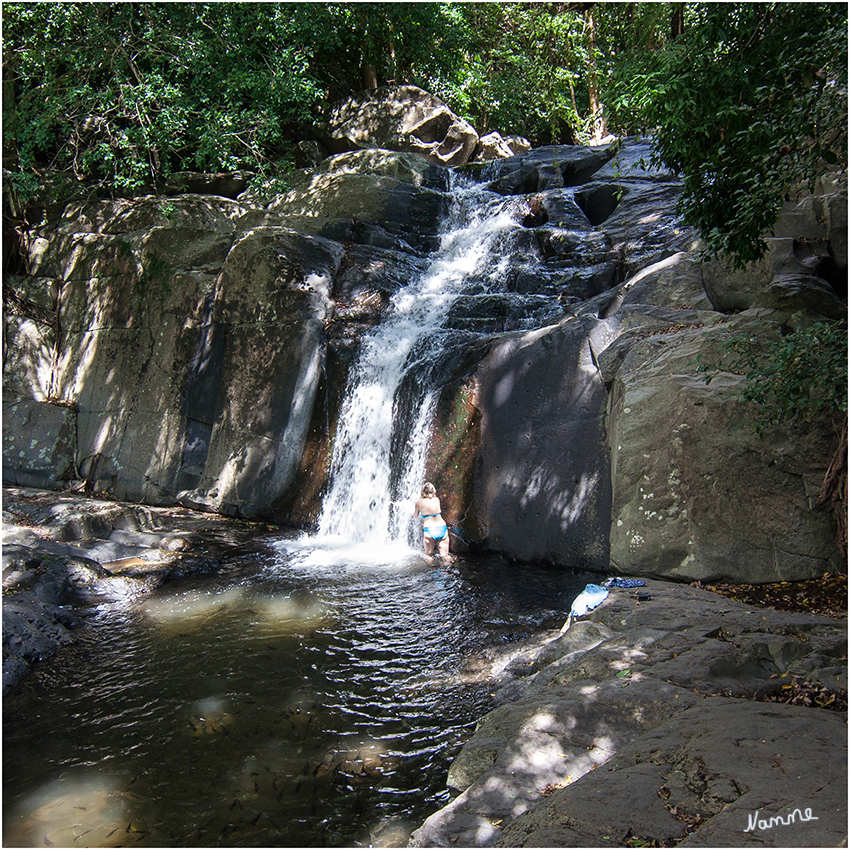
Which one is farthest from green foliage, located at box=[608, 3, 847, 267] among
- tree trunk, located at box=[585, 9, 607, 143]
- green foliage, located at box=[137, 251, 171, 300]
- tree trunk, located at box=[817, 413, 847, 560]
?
tree trunk, located at box=[585, 9, 607, 143]

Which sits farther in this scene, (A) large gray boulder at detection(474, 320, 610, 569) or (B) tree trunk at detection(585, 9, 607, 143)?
(B) tree trunk at detection(585, 9, 607, 143)

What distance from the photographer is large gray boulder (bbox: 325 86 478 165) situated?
53.1ft

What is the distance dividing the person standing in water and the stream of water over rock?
0.24 m

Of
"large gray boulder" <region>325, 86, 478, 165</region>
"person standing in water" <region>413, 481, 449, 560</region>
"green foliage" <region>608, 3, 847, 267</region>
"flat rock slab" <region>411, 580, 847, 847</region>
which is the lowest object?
"flat rock slab" <region>411, 580, 847, 847</region>

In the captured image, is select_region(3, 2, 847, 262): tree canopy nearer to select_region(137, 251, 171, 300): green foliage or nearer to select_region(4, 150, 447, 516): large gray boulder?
select_region(4, 150, 447, 516): large gray boulder

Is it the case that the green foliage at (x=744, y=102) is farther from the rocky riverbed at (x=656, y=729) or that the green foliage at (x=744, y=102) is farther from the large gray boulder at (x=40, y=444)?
the large gray boulder at (x=40, y=444)

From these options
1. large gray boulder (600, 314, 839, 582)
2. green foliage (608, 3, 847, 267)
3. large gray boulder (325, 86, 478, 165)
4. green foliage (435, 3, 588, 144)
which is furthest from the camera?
green foliage (435, 3, 588, 144)

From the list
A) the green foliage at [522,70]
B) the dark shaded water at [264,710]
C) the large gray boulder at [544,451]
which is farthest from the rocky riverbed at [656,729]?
the green foliage at [522,70]

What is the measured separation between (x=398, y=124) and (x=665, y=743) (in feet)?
52.8

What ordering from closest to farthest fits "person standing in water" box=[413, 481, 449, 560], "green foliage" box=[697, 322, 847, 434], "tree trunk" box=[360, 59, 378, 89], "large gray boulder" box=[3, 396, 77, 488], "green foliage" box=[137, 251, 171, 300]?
"green foliage" box=[697, 322, 847, 434] → "person standing in water" box=[413, 481, 449, 560] → "green foliage" box=[137, 251, 171, 300] → "large gray boulder" box=[3, 396, 77, 488] → "tree trunk" box=[360, 59, 378, 89]

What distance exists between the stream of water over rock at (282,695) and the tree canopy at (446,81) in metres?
4.51

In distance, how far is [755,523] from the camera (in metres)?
6.23

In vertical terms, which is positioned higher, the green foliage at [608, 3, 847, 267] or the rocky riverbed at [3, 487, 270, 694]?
the green foliage at [608, 3, 847, 267]
